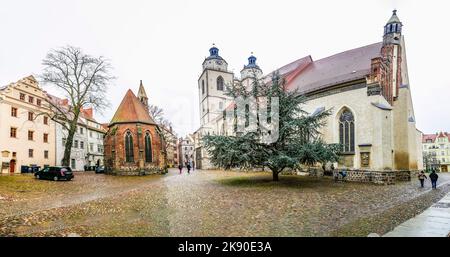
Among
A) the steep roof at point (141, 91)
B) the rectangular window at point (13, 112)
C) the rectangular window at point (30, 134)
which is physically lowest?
the rectangular window at point (30, 134)

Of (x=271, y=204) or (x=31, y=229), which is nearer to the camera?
(x=31, y=229)

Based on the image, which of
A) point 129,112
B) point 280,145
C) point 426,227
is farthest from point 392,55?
point 129,112

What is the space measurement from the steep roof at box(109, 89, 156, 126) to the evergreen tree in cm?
1644

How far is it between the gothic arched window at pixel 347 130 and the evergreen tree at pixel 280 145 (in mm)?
3888

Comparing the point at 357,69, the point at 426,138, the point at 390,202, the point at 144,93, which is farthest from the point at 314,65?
the point at 426,138

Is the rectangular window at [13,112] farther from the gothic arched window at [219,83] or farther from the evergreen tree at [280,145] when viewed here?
the gothic arched window at [219,83]

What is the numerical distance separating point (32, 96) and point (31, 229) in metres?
26.0

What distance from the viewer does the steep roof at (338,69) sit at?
1811 cm

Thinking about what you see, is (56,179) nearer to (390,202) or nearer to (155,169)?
(155,169)

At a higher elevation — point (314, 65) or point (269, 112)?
point (314, 65)

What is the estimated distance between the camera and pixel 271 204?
8.60 m

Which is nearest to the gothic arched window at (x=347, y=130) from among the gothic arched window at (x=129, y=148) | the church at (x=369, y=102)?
the church at (x=369, y=102)

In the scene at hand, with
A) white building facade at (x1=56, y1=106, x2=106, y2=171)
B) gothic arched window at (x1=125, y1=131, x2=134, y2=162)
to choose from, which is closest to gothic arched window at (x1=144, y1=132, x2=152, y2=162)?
gothic arched window at (x1=125, y1=131, x2=134, y2=162)
